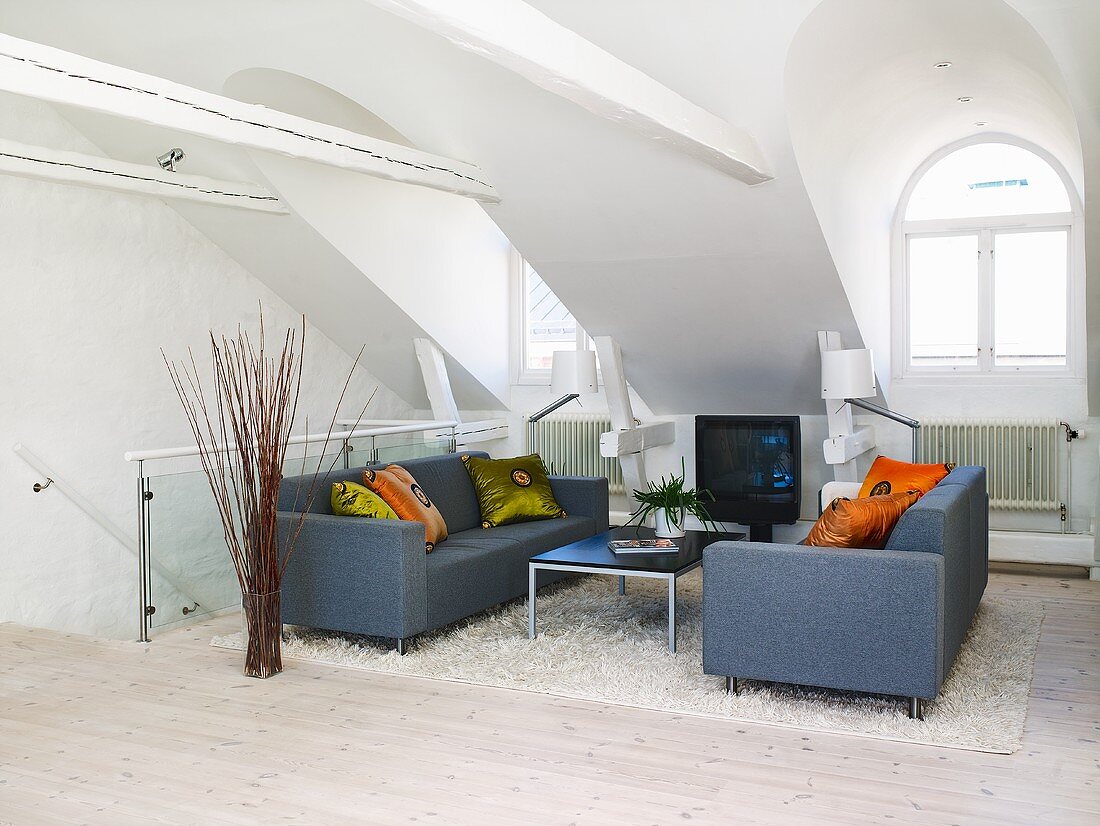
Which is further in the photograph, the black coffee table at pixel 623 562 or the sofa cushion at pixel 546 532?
the sofa cushion at pixel 546 532

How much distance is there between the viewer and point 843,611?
3.68m

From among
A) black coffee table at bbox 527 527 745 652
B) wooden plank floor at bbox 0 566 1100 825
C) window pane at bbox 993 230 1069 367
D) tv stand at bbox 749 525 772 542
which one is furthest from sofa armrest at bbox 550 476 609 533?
window pane at bbox 993 230 1069 367

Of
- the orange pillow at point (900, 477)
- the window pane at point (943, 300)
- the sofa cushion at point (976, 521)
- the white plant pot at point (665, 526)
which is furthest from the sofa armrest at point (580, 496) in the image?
the window pane at point (943, 300)

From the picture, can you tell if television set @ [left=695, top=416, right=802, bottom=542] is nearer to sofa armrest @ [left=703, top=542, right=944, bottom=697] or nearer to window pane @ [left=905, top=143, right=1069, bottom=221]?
window pane @ [left=905, top=143, right=1069, bottom=221]

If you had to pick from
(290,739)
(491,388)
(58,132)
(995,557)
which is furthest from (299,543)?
(995,557)

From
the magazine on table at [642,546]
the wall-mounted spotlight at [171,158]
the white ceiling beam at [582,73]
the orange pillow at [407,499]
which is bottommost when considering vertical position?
the magazine on table at [642,546]

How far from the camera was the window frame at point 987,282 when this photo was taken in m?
6.83

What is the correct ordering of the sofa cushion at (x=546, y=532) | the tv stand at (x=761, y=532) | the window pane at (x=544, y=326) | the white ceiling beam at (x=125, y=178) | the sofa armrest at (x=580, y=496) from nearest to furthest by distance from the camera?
the white ceiling beam at (x=125, y=178)
the sofa cushion at (x=546, y=532)
the sofa armrest at (x=580, y=496)
the tv stand at (x=761, y=532)
the window pane at (x=544, y=326)

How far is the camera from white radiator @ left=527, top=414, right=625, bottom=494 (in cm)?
789

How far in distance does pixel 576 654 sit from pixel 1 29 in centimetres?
435

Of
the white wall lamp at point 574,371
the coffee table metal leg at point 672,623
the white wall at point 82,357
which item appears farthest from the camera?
the white wall lamp at point 574,371

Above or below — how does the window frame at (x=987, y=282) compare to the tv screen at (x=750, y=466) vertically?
above

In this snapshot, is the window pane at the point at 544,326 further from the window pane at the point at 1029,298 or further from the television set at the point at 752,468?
the window pane at the point at 1029,298

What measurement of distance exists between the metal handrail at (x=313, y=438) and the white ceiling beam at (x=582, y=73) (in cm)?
221
